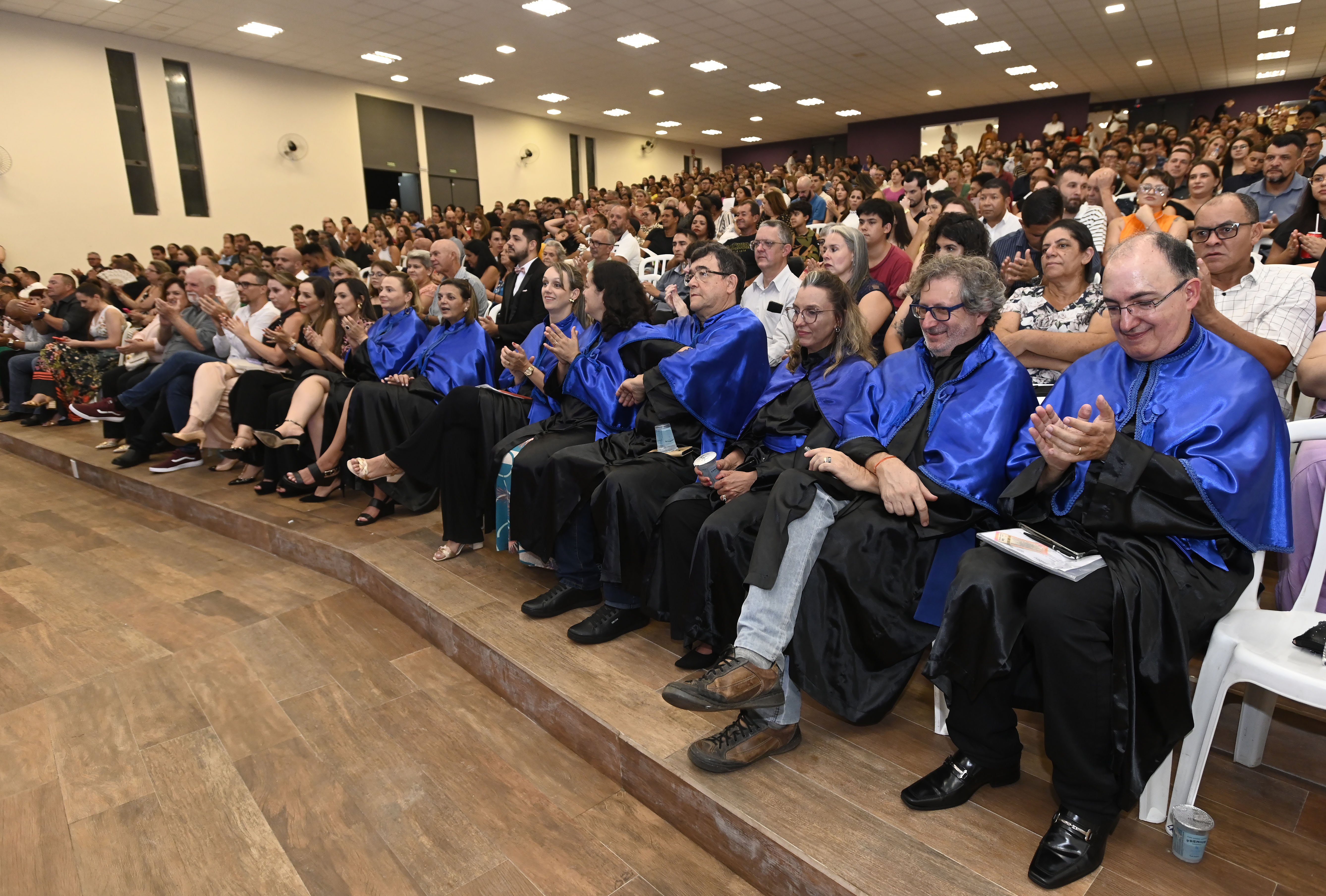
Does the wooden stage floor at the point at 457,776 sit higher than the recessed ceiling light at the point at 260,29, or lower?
lower

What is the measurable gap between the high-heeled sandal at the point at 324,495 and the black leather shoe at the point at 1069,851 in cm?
368

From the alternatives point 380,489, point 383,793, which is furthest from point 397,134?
point 383,793

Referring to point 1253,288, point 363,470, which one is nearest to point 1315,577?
point 1253,288

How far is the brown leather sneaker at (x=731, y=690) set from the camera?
5.88 feet

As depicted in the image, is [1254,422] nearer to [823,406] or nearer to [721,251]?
[823,406]

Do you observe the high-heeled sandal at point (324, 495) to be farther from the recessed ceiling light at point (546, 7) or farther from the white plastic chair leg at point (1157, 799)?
the recessed ceiling light at point (546, 7)

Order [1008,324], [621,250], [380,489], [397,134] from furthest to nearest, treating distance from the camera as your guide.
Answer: [397,134]
[621,250]
[380,489]
[1008,324]

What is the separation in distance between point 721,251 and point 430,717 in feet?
5.99

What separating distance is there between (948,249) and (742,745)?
1958 mm

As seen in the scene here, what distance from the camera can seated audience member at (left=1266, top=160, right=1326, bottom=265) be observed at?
3.12 meters

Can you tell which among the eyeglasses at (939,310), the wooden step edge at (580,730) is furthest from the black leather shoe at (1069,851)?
the eyeglasses at (939,310)

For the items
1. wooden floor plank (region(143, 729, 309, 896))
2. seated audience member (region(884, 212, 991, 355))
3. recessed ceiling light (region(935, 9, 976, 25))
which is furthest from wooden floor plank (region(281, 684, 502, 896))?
recessed ceiling light (region(935, 9, 976, 25))

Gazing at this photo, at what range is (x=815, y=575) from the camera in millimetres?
1880

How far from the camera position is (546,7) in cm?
952
